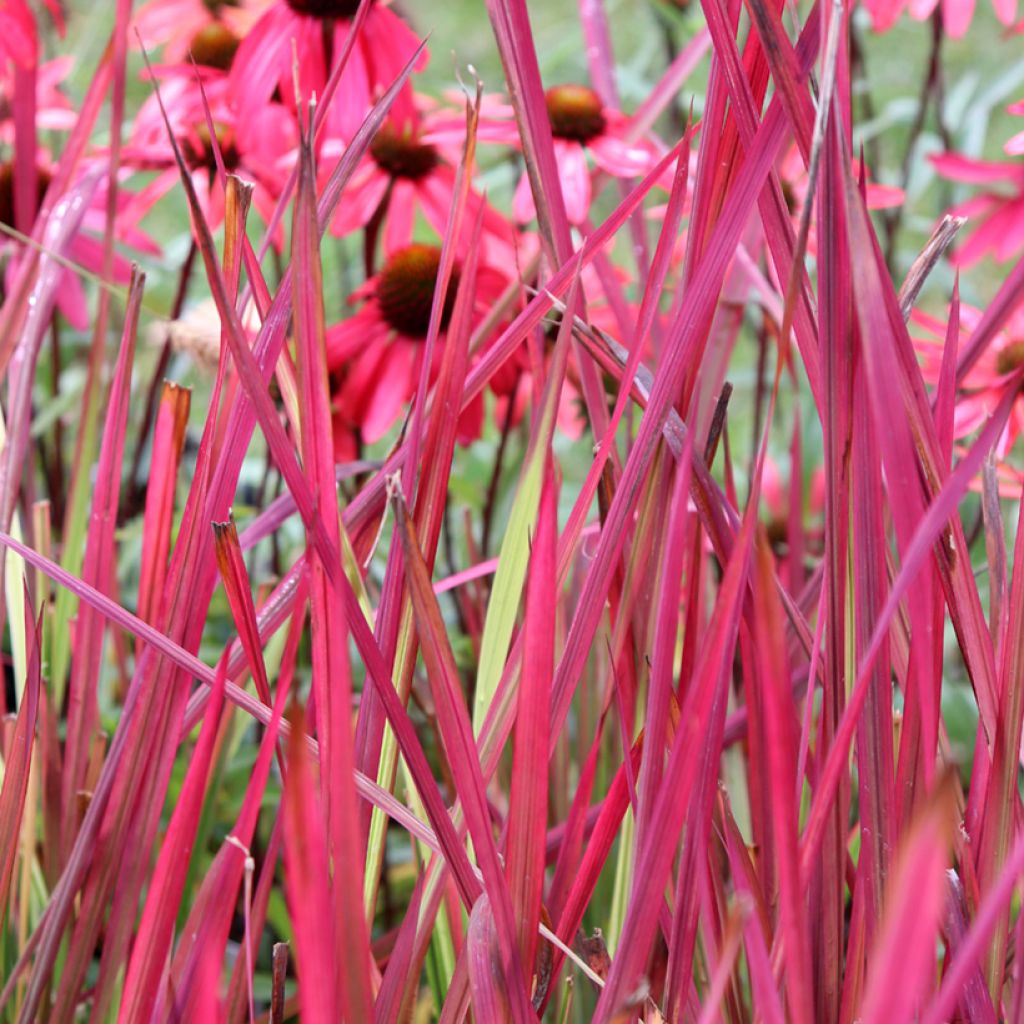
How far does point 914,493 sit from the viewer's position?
176 mm

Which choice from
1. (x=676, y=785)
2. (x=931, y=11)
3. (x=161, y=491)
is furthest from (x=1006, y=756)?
(x=931, y=11)

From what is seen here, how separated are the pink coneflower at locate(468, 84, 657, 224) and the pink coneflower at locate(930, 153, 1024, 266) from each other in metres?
0.16

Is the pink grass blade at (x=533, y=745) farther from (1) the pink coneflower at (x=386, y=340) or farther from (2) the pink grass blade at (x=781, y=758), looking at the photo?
(1) the pink coneflower at (x=386, y=340)

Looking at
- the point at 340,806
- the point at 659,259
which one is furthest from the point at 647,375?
the point at 340,806

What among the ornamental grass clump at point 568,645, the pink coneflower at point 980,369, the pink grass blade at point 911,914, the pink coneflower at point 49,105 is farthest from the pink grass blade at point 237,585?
the pink coneflower at point 49,105

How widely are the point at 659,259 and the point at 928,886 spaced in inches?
5.8

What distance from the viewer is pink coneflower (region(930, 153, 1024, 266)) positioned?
567 mm

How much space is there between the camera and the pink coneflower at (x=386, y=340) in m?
0.54

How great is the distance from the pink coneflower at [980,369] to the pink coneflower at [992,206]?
0.04m

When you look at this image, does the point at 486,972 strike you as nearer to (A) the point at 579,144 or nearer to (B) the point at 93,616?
(B) the point at 93,616

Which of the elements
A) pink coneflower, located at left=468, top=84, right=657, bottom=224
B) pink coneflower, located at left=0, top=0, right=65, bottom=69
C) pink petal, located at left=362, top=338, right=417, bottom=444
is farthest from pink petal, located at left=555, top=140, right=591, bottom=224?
pink coneflower, located at left=0, top=0, right=65, bottom=69

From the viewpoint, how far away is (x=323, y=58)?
0.57 m

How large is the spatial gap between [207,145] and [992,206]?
1.41 ft

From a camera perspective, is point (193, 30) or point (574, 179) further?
point (193, 30)
